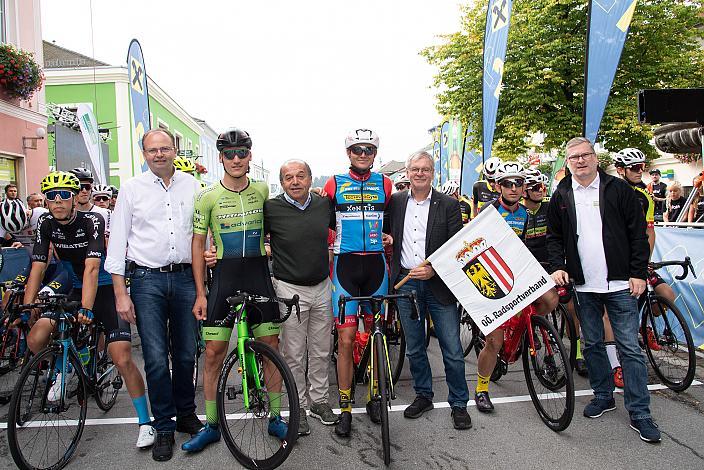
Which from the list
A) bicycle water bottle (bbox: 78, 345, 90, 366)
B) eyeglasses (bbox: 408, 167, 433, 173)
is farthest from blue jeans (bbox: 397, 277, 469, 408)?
bicycle water bottle (bbox: 78, 345, 90, 366)

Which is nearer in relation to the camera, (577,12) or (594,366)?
(594,366)

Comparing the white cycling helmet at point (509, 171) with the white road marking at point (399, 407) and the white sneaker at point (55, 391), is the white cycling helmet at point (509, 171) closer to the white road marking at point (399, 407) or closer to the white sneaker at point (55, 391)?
the white road marking at point (399, 407)

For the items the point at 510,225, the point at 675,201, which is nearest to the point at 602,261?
the point at 510,225

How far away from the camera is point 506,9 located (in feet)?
33.9

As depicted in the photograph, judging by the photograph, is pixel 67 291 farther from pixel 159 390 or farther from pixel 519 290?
pixel 519 290

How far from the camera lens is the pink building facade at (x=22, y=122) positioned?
1228cm

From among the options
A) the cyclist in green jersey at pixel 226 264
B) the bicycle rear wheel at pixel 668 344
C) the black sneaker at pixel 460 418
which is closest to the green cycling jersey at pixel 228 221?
the cyclist in green jersey at pixel 226 264

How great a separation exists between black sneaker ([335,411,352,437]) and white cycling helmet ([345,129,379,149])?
6.94 ft

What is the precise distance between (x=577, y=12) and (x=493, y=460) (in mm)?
20332

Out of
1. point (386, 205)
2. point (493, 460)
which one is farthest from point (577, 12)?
point (493, 460)

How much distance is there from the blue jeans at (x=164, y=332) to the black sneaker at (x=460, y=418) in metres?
2.08

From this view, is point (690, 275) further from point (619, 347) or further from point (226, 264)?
point (226, 264)

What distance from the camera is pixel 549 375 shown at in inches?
165

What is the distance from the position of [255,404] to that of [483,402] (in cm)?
200
